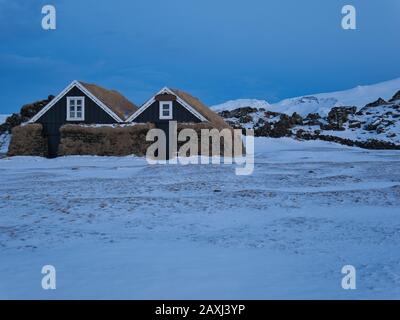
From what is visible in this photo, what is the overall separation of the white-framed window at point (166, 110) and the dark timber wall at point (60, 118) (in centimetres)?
383

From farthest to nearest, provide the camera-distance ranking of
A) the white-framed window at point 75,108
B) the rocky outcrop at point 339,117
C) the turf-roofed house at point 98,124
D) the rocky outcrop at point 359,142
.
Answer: the rocky outcrop at point 339,117, the rocky outcrop at point 359,142, the white-framed window at point 75,108, the turf-roofed house at point 98,124

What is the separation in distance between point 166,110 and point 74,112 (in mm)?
7259

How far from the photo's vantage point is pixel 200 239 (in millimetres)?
8719

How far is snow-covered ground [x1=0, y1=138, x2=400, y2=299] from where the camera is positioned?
5996 mm

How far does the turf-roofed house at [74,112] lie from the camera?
3462 centimetres

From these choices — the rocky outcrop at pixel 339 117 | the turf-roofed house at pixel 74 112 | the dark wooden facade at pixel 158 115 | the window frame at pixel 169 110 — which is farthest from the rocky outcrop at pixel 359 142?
the turf-roofed house at pixel 74 112

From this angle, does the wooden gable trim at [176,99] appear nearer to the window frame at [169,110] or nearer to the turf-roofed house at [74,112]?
the window frame at [169,110]

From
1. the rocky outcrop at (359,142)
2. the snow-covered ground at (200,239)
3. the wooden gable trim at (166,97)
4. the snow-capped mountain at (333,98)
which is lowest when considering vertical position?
the snow-covered ground at (200,239)

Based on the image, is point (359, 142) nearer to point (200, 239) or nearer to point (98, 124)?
point (98, 124)

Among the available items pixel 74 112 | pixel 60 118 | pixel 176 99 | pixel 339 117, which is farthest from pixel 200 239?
pixel 339 117

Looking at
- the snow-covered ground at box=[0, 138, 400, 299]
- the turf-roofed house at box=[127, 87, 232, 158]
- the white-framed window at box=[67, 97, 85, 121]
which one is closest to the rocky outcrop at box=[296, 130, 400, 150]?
the turf-roofed house at box=[127, 87, 232, 158]

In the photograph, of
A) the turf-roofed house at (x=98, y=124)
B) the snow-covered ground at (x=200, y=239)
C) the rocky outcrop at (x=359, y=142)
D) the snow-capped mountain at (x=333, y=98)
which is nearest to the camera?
the snow-covered ground at (x=200, y=239)

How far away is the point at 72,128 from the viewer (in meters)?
33.3
